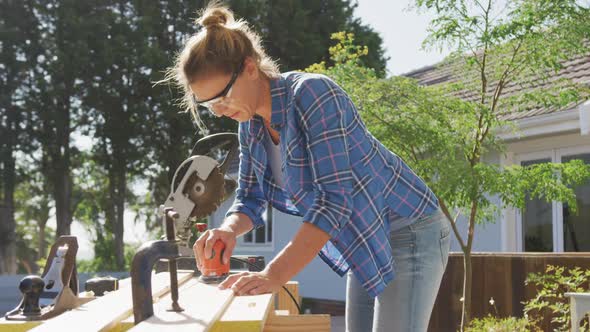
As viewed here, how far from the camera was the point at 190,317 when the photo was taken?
164 centimetres

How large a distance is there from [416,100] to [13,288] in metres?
12.4

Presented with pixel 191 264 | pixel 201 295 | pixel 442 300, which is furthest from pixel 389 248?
pixel 442 300

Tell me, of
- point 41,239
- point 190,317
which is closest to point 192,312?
point 190,317

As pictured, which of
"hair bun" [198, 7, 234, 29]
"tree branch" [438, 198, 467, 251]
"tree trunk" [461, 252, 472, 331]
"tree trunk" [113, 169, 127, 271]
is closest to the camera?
"hair bun" [198, 7, 234, 29]

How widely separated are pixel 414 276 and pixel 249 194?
62 centimetres

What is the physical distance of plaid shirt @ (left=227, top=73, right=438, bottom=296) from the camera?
2.00m

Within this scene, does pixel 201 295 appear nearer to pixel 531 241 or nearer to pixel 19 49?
pixel 531 241

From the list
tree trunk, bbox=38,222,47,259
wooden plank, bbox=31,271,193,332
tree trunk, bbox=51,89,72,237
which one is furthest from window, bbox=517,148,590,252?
tree trunk, bbox=38,222,47,259

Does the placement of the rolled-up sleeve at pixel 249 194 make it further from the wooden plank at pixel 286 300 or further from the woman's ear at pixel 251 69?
the wooden plank at pixel 286 300

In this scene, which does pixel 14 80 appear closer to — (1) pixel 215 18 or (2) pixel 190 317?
(1) pixel 215 18

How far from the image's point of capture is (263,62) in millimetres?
2195

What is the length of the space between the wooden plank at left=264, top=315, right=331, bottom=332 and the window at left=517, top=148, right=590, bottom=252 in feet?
24.5

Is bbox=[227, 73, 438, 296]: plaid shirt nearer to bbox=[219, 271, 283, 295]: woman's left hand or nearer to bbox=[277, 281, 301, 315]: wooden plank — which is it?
bbox=[219, 271, 283, 295]: woman's left hand

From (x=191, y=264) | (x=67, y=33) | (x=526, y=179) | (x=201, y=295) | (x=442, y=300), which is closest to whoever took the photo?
(x=201, y=295)
